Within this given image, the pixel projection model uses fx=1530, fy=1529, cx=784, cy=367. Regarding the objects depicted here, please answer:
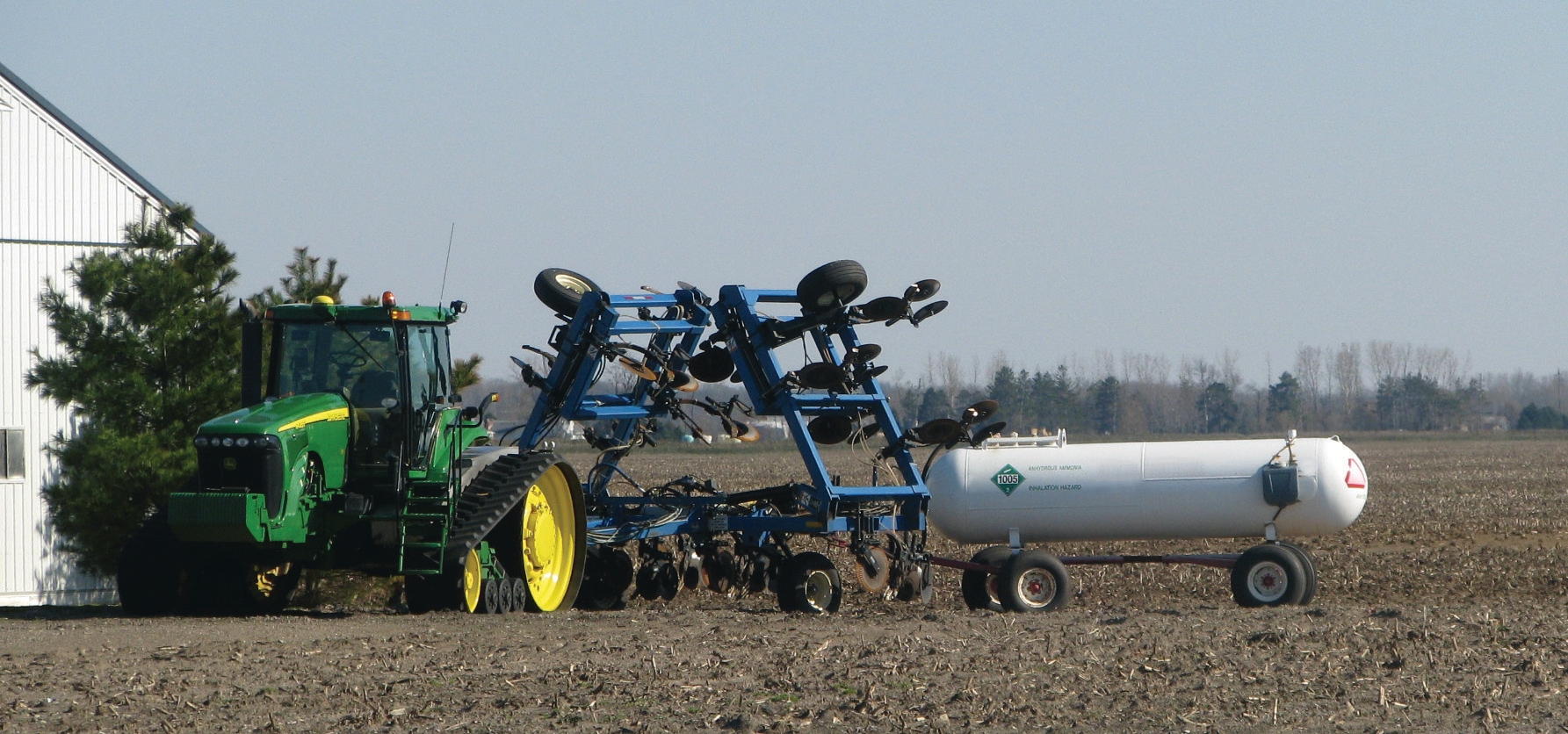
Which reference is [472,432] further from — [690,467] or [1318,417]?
[1318,417]

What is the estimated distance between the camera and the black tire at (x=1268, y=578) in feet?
49.4

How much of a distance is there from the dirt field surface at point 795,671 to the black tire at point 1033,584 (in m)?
1.80

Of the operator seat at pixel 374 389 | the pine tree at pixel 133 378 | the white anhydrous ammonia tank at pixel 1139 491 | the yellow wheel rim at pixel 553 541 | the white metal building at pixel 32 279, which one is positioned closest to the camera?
the operator seat at pixel 374 389

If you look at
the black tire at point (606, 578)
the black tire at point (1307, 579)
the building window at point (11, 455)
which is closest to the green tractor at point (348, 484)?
the black tire at point (606, 578)

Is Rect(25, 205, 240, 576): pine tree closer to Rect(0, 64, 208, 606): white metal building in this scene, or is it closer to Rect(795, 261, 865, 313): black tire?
Rect(0, 64, 208, 606): white metal building

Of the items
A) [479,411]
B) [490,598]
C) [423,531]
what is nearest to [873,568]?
[490,598]

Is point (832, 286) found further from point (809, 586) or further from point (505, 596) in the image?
point (505, 596)

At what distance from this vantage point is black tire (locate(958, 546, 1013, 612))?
16.0m

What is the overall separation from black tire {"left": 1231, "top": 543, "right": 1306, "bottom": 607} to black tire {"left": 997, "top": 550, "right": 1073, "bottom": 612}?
171 cm

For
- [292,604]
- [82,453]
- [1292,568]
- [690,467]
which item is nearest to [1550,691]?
[1292,568]

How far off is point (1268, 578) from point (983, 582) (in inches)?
113

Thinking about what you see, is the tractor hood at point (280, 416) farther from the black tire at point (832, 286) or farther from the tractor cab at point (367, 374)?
the black tire at point (832, 286)

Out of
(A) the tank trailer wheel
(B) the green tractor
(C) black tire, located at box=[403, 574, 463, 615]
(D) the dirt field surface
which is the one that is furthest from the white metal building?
(A) the tank trailer wheel

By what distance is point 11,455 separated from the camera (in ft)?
65.9
